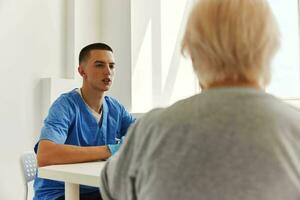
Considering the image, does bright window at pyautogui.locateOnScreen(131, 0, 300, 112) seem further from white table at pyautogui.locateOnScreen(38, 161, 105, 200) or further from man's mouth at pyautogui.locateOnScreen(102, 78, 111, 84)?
white table at pyautogui.locateOnScreen(38, 161, 105, 200)

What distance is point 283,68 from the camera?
2.66 m

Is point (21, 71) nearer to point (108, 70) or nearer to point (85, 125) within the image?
point (108, 70)

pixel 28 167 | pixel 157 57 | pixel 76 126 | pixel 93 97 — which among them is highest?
pixel 157 57

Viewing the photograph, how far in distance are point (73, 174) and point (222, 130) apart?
0.80 metres

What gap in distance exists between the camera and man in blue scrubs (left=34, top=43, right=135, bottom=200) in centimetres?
161

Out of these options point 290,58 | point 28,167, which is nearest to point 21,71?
point 28,167

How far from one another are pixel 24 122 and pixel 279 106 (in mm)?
2601

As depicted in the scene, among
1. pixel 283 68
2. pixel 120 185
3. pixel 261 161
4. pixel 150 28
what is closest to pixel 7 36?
pixel 150 28

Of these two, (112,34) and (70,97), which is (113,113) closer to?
(70,97)

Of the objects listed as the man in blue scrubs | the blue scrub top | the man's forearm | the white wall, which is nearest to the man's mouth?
the man in blue scrubs

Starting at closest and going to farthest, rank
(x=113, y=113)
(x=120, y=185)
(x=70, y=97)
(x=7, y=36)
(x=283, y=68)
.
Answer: (x=120, y=185) → (x=70, y=97) → (x=113, y=113) → (x=283, y=68) → (x=7, y=36)

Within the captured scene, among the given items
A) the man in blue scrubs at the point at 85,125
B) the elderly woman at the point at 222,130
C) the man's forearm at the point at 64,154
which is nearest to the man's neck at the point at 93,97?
the man in blue scrubs at the point at 85,125

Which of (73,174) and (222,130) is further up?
(222,130)

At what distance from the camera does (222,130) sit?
0.68m
